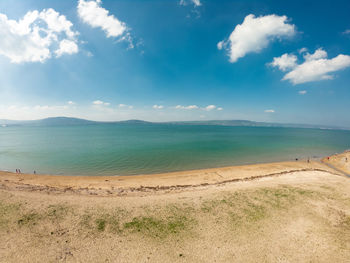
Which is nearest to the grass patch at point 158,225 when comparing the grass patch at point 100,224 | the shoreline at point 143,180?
the grass patch at point 100,224

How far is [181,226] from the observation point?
1046cm

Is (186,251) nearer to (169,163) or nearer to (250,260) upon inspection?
(250,260)

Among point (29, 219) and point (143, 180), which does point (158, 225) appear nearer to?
point (29, 219)

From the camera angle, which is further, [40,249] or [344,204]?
[344,204]

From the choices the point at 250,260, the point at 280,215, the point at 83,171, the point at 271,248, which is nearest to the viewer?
the point at 250,260

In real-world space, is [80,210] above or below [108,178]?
above

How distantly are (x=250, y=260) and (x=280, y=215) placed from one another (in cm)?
551

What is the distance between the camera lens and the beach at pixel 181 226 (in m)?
8.41

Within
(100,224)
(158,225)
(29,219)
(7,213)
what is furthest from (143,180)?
(7,213)

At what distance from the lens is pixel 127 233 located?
985cm

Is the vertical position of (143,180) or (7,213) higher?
(7,213)

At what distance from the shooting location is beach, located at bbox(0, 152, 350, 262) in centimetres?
841

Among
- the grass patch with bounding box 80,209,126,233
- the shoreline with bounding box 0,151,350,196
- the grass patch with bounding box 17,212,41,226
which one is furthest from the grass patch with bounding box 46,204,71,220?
the shoreline with bounding box 0,151,350,196

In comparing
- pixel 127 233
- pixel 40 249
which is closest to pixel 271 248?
pixel 127 233
